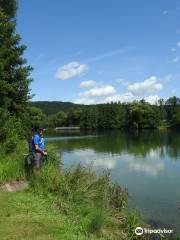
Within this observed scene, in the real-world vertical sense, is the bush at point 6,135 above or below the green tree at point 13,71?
below

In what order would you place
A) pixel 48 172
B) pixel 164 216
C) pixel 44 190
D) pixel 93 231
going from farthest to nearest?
1. pixel 164 216
2. pixel 48 172
3. pixel 44 190
4. pixel 93 231

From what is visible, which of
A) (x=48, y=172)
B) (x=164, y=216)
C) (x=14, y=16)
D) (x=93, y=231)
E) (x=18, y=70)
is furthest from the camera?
(x=14, y=16)

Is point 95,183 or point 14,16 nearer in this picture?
point 95,183

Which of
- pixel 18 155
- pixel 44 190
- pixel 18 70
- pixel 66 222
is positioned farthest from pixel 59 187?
pixel 18 70

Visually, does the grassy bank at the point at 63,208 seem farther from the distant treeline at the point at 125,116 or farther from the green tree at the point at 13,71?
the distant treeline at the point at 125,116

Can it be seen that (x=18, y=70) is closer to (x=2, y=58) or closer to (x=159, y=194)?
(x=2, y=58)

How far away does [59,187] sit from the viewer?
10008mm

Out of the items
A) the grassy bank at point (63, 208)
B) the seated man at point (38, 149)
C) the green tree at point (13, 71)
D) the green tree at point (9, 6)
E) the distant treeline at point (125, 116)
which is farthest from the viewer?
the distant treeline at point (125, 116)

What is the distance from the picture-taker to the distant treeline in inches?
4313

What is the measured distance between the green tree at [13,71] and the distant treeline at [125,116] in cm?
7569

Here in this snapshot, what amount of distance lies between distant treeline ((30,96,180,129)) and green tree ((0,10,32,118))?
248 ft

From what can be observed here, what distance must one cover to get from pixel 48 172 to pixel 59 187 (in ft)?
2.77

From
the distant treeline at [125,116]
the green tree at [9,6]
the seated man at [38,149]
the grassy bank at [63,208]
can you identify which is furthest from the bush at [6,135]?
the distant treeline at [125,116]

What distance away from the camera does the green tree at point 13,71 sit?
1761 cm
